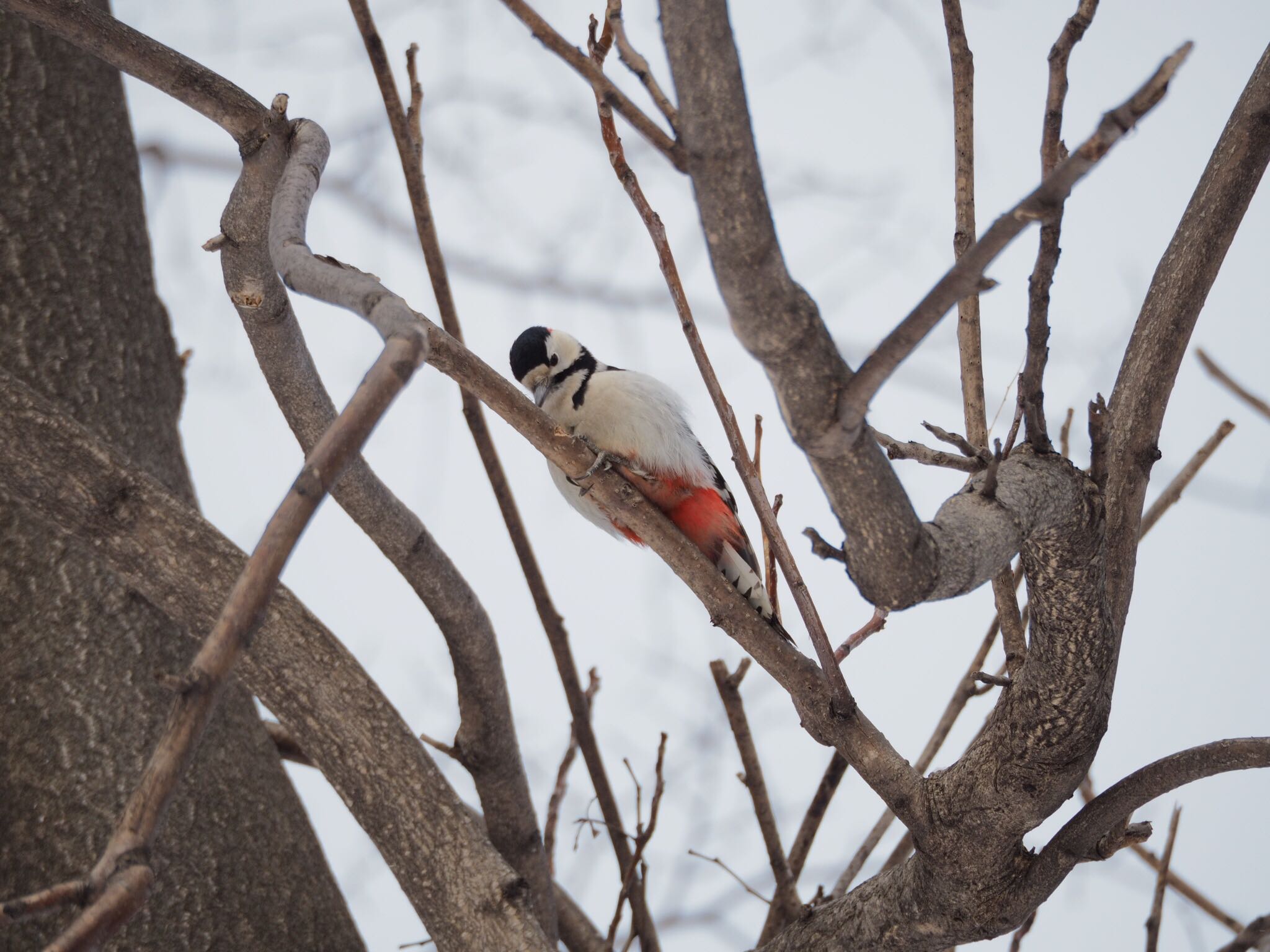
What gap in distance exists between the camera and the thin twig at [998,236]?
96 centimetres

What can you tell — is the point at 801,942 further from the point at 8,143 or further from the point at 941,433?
the point at 8,143

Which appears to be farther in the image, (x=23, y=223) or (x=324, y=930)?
(x=23, y=223)

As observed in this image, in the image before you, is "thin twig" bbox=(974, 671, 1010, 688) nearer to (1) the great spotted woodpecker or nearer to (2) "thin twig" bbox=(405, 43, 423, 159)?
(1) the great spotted woodpecker

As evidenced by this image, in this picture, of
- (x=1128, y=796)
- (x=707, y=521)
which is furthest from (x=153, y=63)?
(x=1128, y=796)

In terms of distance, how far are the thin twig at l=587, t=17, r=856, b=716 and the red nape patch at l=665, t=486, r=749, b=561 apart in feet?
2.88

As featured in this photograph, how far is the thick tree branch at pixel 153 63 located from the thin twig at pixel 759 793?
4.03ft

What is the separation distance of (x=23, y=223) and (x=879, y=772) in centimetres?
191

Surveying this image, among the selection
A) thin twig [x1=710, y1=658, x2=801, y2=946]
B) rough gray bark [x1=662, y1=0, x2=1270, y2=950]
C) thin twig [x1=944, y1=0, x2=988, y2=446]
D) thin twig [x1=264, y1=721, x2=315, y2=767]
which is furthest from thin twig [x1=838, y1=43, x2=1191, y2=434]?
thin twig [x1=264, y1=721, x2=315, y2=767]

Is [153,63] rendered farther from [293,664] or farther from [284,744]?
[284,744]

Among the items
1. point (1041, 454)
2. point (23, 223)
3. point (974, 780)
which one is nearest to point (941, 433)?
point (1041, 454)

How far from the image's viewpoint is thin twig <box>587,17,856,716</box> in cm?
139

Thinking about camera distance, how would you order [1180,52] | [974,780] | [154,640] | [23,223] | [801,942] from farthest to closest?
[23,223] < [154,640] < [801,942] < [974,780] < [1180,52]

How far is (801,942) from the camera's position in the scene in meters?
1.71

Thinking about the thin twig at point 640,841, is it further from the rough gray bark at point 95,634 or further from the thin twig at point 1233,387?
the thin twig at point 1233,387
